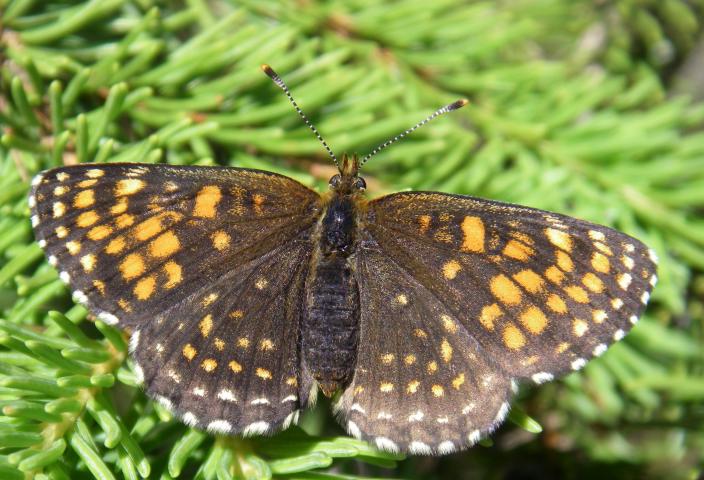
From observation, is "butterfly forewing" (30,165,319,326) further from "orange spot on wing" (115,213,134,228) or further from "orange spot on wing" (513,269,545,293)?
"orange spot on wing" (513,269,545,293)

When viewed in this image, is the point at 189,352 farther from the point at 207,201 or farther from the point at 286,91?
the point at 286,91

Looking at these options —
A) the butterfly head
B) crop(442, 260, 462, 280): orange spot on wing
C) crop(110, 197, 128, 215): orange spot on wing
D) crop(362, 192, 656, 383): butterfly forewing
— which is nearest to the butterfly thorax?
the butterfly head

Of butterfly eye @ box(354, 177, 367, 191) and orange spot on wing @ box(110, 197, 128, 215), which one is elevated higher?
orange spot on wing @ box(110, 197, 128, 215)

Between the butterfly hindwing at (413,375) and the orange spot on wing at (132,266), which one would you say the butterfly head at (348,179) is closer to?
the butterfly hindwing at (413,375)

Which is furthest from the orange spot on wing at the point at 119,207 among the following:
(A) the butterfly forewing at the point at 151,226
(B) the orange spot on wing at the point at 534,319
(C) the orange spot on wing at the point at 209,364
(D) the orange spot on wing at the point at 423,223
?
(B) the orange spot on wing at the point at 534,319

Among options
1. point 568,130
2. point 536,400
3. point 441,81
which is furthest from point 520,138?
point 536,400

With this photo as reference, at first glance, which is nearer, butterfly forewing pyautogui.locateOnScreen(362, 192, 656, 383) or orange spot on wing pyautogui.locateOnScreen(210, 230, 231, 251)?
butterfly forewing pyautogui.locateOnScreen(362, 192, 656, 383)

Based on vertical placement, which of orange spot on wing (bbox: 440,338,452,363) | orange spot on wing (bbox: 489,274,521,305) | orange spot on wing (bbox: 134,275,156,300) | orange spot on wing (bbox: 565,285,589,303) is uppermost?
orange spot on wing (bbox: 134,275,156,300)
